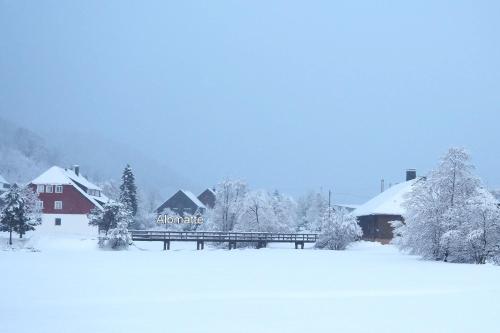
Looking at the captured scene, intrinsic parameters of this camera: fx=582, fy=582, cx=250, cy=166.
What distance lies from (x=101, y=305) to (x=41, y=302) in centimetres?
182

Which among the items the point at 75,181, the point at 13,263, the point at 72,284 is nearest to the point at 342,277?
the point at 72,284

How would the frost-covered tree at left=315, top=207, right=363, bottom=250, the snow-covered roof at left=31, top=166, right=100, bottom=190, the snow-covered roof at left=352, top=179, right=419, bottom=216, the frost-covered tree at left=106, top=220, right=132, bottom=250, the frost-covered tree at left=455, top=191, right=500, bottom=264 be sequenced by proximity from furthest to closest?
the snow-covered roof at left=31, top=166, right=100, bottom=190
the snow-covered roof at left=352, top=179, right=419, bottom=216
the frost-covered tree at left=315, top=207, right=363, bottom=250
the frost-covered tree at left=106, top=220, right=132, bottom=250
the frost-covered tree at left=455, top=191, right=500, bottom=264

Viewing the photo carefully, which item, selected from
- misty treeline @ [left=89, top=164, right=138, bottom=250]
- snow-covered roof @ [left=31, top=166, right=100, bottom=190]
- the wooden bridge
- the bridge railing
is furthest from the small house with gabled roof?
the bridge railing

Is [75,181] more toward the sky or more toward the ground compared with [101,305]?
more toward the sky

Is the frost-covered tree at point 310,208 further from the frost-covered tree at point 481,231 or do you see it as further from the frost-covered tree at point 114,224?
the frost-covered tree at point 481,231

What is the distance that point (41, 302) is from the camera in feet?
54.7

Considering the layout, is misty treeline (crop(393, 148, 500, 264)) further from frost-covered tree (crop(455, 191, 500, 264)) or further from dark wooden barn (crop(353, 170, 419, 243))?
dark wooden barn (crop(353, 170, 419, 243))

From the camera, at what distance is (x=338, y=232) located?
59.4 meters

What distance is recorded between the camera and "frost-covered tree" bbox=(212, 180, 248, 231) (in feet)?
230

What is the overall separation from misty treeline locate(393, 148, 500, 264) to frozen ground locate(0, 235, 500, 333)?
11.5 m

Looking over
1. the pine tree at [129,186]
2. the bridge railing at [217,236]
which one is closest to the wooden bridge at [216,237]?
the bridge railing at [217,236]

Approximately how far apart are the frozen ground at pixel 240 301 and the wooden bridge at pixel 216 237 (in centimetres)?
2727

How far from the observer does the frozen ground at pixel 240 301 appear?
549 inches

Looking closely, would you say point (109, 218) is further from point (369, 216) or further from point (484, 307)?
point (484, 307)
